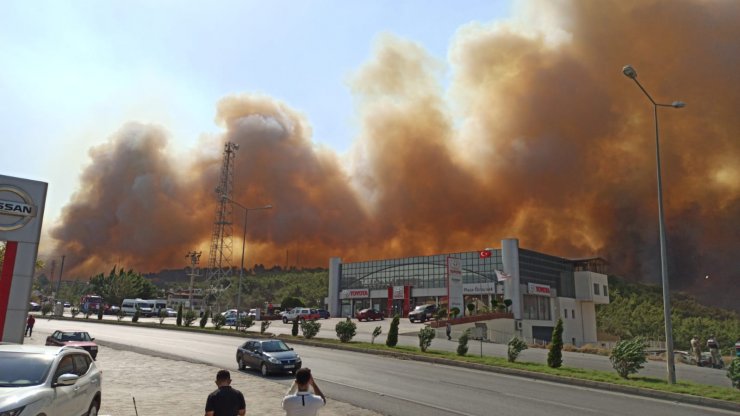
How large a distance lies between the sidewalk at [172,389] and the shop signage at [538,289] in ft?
193

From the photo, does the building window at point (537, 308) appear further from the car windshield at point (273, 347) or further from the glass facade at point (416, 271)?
the car windshield at point (273, 347)

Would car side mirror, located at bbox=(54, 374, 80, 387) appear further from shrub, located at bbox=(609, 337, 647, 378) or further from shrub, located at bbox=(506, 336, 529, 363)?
shrub, located at bbox=(506, 336, 529, 363)

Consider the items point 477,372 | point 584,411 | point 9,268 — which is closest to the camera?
point 584,411

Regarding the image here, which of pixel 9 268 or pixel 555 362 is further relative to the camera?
pixel 555 362

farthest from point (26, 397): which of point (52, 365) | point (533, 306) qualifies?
point (533, 306)

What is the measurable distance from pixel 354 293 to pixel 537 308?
2997 centimetres

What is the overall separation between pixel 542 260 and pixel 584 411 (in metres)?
68.2

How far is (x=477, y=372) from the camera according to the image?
2092 centimetres

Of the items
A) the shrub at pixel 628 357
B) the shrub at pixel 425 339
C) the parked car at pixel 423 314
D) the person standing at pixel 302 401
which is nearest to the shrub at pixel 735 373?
the shrub at pixel 628 357

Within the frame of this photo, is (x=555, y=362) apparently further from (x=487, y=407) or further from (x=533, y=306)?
(x=533, y=306)

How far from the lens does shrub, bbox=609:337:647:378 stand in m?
18.5

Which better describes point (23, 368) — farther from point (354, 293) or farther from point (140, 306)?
point (140, 306)

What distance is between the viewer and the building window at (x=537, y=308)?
236ft

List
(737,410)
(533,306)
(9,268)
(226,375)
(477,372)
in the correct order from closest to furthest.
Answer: (226,375), (737,410), (9,268), (477,372), (533,306)
